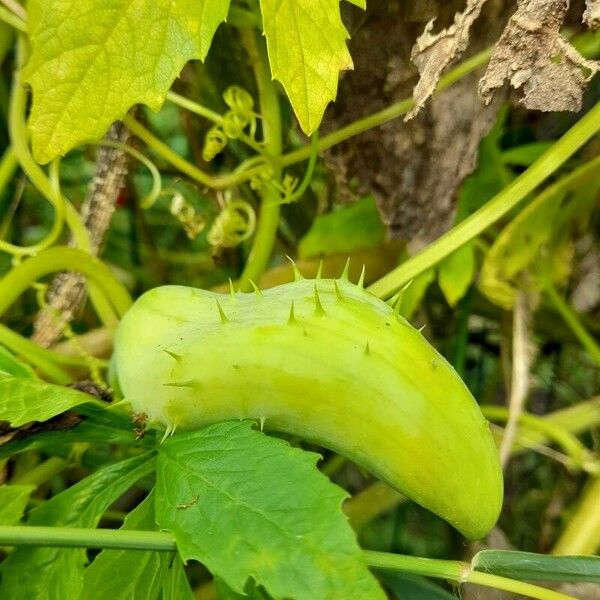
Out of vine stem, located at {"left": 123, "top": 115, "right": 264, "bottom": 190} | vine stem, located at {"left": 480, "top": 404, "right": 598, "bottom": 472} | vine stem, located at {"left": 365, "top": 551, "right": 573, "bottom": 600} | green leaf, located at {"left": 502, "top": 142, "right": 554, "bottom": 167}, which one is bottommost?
vine stem, located at {"left": 365, "top": 551, "right": 573, "bottom": 600}

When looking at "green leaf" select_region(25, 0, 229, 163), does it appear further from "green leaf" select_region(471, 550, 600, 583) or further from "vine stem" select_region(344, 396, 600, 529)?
"vine stem" select_region(344, 396, 600, 529)

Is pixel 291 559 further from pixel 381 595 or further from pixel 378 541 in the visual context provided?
pixel 378 541

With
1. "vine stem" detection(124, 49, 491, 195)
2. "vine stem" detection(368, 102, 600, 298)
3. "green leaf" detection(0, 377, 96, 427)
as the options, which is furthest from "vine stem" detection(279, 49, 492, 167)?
"green leaf" detection(0, 377, 96, 427)

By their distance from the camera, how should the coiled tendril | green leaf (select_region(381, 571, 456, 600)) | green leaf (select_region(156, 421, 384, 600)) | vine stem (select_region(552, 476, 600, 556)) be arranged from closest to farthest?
1. green leaf (select_region(156, 421, 384, 600))
2. green leaf (select_region(381, 571, 456, 600))
3. vine stem (select_region(552, 476, 600, 556))
4. the coiled tendril

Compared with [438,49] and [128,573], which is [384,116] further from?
[128,573]

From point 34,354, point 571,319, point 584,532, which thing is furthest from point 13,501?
point 571,319

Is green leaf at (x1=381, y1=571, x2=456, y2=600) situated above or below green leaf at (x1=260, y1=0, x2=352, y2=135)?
below

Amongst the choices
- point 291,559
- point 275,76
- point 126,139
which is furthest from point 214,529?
point 126,139
